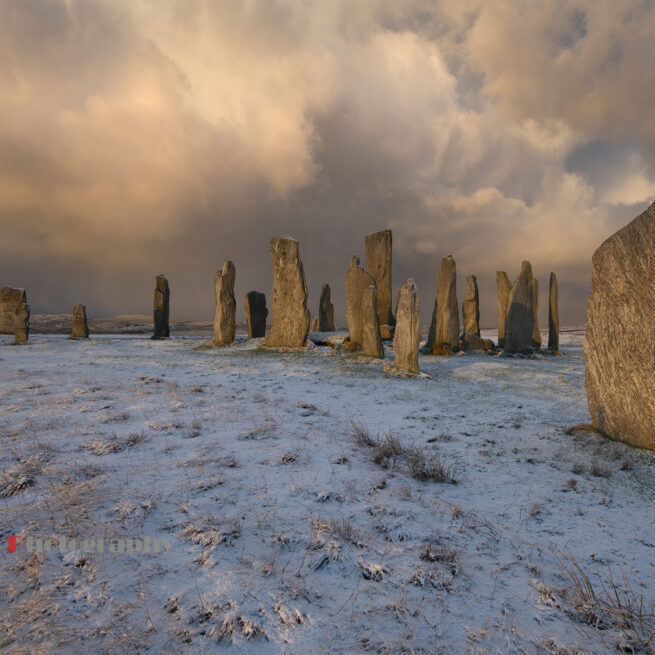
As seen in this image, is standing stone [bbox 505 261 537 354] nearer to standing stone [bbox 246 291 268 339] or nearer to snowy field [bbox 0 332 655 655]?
snowy field [bbox 0 332 655 655]

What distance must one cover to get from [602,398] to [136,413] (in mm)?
6610

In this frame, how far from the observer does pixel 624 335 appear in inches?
181

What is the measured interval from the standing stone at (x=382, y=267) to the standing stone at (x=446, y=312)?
3.40 m

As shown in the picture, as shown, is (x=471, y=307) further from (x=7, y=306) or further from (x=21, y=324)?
(x=7, y=306)

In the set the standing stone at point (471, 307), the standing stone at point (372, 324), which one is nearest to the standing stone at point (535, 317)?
the standing stone at point (471, 307)

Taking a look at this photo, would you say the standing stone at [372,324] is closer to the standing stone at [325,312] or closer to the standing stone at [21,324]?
the standing stone at [325,312]

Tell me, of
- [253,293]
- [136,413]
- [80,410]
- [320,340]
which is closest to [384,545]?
[136,413]

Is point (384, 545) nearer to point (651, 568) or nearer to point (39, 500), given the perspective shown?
point (651, 568)

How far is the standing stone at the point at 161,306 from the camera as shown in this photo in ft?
65.6

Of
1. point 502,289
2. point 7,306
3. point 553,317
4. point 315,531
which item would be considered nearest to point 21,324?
point 7,306

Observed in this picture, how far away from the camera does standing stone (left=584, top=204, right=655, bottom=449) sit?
169 inches

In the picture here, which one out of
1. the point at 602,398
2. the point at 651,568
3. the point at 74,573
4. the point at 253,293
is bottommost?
the point at 651,568

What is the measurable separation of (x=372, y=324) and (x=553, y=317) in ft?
32.6

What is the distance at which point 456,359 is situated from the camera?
1360 centimetres
